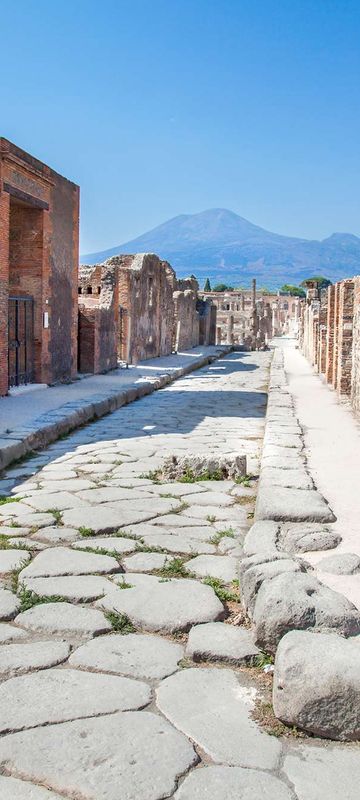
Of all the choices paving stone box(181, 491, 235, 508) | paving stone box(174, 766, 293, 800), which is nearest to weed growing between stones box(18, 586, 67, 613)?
paving stone box(174, 766, 293, 800)

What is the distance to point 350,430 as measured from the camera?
911 centimetres

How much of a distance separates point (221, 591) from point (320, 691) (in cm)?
134

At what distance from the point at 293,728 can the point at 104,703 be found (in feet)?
2.09

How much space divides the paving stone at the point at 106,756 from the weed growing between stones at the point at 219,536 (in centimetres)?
214

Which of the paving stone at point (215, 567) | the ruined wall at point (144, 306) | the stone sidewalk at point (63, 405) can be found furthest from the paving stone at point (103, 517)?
the ruined wall at point (144, 306)

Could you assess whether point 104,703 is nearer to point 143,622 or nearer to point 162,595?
point 143,622

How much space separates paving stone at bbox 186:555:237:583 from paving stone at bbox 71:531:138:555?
16.4 inches

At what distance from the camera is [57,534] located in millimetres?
4832

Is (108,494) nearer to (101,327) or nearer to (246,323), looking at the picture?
(101,327)

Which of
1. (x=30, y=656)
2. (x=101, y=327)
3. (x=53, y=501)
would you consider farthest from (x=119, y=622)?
(x=101, y=327)

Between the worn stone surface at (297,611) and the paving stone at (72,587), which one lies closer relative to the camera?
the worn stone surface at (297,611)

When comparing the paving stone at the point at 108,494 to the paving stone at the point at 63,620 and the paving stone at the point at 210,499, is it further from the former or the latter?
the paving stone at the point at 63,620

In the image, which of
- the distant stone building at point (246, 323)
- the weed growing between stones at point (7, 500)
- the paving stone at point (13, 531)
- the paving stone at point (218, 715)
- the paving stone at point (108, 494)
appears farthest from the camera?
the distant stone building at point (246, 323)

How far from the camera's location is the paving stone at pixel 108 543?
4.52 metres
